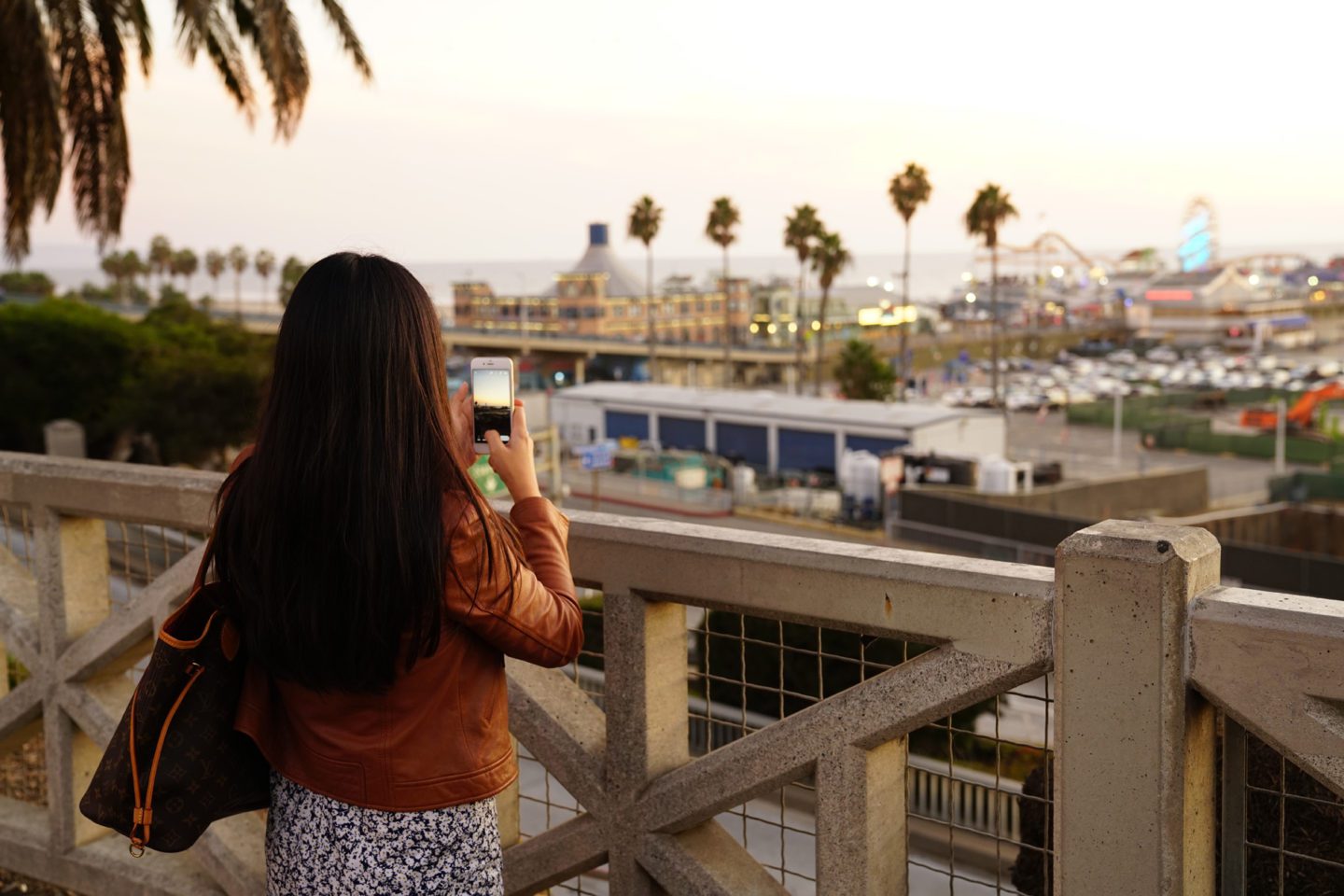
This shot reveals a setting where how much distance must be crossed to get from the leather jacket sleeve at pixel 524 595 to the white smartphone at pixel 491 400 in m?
0.16

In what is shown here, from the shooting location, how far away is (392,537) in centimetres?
211

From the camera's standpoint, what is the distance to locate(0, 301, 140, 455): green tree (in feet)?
151

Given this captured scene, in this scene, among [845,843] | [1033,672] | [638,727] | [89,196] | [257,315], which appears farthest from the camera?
[257,315]

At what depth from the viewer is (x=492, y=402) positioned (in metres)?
2.44

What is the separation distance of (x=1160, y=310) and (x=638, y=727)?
183258 millimetres

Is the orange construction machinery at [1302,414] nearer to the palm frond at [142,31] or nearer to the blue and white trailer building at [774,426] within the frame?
the blue and white trailer building at [774,426]

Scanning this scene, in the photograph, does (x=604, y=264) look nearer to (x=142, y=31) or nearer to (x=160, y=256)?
(x=160, y=256)

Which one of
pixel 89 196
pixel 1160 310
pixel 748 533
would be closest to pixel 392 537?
pixel 748 533

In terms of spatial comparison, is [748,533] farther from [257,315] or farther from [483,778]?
[257,315]

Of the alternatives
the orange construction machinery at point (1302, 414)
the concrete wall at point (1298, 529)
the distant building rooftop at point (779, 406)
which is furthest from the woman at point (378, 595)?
the orange construction machinery at point (1302, 414)

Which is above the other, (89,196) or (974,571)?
(89,196)

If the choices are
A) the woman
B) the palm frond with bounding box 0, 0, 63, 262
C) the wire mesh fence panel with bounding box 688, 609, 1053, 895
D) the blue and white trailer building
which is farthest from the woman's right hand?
the blue and white trailer building

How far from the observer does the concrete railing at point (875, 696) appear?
210 cm

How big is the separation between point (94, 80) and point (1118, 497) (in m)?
35.0
